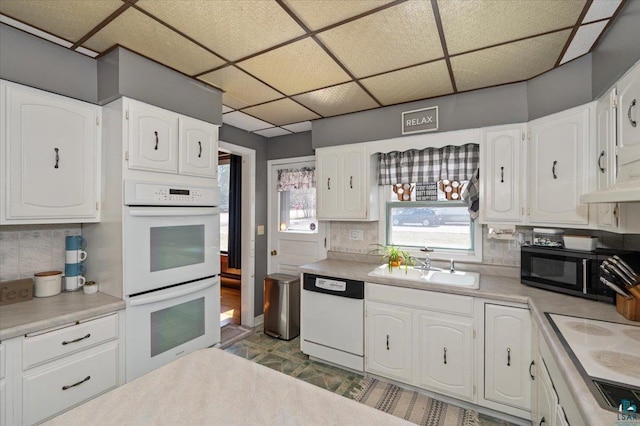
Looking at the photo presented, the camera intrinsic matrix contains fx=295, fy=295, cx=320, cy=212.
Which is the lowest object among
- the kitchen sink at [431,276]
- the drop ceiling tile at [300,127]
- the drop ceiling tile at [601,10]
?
the kitchen sink at [431,276]

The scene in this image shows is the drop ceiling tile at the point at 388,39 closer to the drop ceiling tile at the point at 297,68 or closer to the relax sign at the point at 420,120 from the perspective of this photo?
the drop ceiling tile at the point at 297,68

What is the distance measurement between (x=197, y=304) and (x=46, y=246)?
1.09m

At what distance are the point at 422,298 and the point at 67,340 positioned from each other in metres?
2.32

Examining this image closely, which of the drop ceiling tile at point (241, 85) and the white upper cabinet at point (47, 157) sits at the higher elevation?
the drop ceiling tile at point (241, 85)

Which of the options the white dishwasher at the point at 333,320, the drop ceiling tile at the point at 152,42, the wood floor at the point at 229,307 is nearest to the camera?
the drop ceiling tile at the point at 152,42

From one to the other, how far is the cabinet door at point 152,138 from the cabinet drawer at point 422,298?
188 centimetres

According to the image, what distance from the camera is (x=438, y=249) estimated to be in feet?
9.55

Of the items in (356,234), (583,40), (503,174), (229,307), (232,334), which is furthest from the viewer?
(229,307)

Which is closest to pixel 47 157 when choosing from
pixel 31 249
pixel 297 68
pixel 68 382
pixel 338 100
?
pixel 31 249

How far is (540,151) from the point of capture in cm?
215

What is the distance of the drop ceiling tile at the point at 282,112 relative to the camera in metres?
2.81

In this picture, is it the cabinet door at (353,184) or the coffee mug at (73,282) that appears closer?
the coffee mug at (73,282)

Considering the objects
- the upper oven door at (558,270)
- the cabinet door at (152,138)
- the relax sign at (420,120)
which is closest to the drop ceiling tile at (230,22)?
the cabinet door at (152,138)

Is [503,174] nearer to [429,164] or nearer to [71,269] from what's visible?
[429,164]
